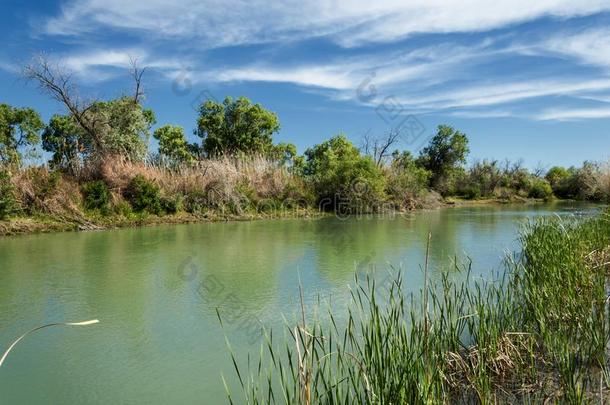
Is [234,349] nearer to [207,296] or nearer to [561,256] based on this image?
[207,296]

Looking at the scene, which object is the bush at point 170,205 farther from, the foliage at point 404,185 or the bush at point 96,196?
the foliage at point 404,185

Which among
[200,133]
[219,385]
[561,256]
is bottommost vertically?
[219,385]

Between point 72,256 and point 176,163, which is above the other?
point 176,163

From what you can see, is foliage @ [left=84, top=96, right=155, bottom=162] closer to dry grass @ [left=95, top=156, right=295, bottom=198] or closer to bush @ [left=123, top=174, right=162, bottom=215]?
dry grass @ [left=95, top=156, right=295, bottom=198]

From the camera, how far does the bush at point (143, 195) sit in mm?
17344

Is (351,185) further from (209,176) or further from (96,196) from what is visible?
(96,196)

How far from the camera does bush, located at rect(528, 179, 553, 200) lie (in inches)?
1624

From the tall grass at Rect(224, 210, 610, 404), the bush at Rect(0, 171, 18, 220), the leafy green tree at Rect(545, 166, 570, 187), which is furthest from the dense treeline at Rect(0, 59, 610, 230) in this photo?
the leafy green tree at Rect(545, 166, 570, 187)

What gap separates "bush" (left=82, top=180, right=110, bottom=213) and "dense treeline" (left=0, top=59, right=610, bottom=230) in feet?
0.12

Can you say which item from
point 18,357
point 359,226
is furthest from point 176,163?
point 18,357

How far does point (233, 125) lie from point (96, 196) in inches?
684

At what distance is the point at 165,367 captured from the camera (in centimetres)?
417

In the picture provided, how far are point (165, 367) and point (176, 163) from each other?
17.6 meters

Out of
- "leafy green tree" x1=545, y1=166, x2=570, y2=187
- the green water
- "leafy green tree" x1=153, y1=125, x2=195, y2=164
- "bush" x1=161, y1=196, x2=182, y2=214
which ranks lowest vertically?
the green water
